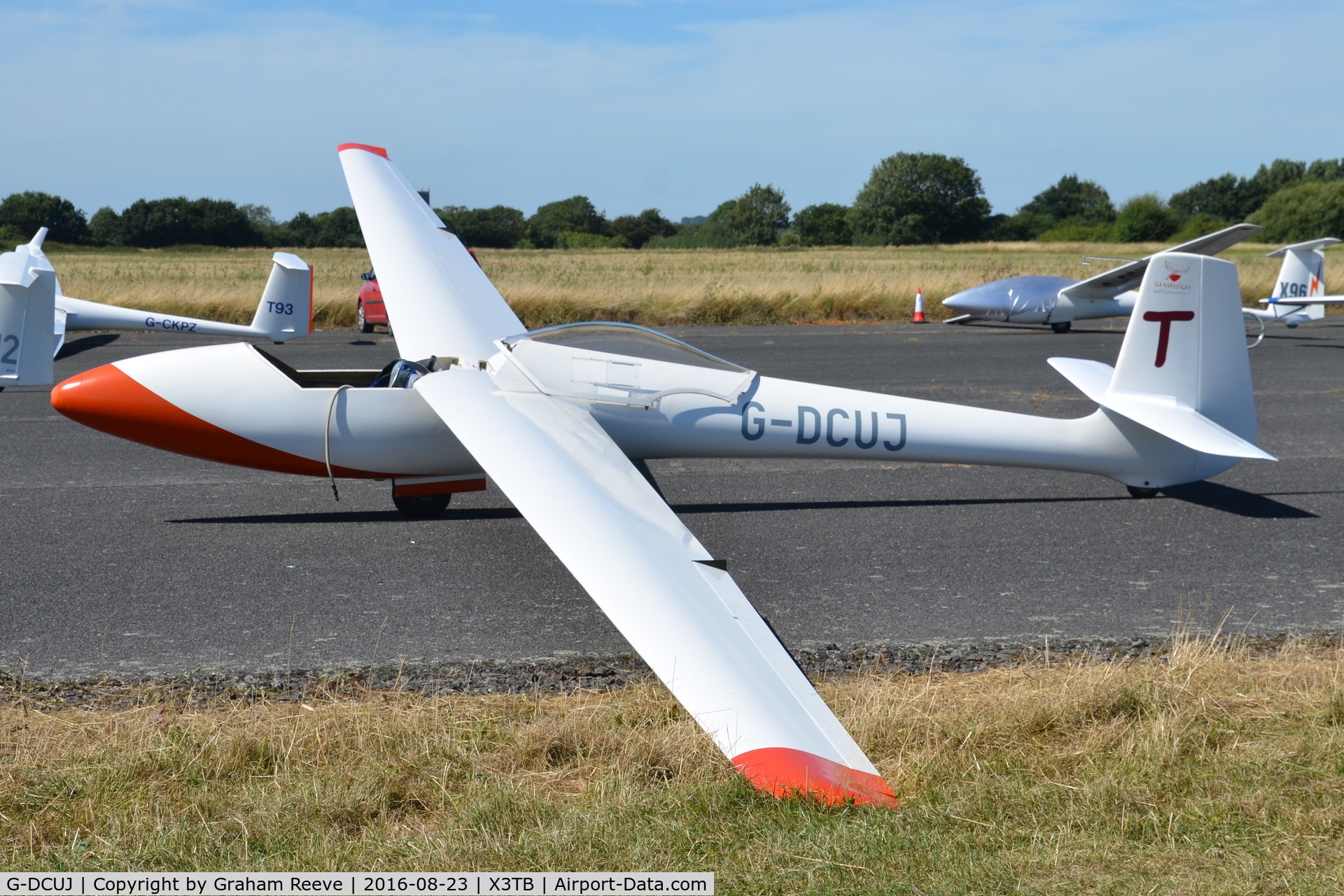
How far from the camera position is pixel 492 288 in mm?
9570

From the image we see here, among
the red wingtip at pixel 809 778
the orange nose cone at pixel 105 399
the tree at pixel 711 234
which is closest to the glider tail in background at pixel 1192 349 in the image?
the red wingtip at pixel 809 778

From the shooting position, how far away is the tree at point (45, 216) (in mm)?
97375

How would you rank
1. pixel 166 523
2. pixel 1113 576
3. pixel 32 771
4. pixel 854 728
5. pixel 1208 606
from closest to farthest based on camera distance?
pixel 32 771 < pixel 854 728 < pixel 1208 606 < pixel 1113 576 < pixel 166 523

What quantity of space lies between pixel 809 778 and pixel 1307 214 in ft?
294

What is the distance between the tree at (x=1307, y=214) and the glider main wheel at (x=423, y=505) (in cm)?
8098

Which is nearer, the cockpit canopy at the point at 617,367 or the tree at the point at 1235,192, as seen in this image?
the cockpit canopy at the point at 617,367

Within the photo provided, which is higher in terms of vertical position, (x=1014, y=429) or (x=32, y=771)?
(x=1014, y=429)

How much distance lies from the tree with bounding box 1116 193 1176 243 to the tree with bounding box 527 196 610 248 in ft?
186

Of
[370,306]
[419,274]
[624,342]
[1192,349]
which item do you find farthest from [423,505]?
[370,306]

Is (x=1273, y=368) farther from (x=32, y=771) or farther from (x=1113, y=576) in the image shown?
(x=32, y=771)

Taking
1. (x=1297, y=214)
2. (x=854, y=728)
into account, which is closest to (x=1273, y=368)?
(x=854, y=728)

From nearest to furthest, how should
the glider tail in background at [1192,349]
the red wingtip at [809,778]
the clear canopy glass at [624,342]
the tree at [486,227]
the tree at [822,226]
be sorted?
the red wingtip at [809,778] < the clear canopy glass at [624,342] < the glider tail in background at [1192,349] < the tree at [486,227] < the tree at [822,226]

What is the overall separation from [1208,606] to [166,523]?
262 inches

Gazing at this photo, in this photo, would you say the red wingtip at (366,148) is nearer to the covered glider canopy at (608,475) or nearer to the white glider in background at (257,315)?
the covered glider canopy at (608,475)
